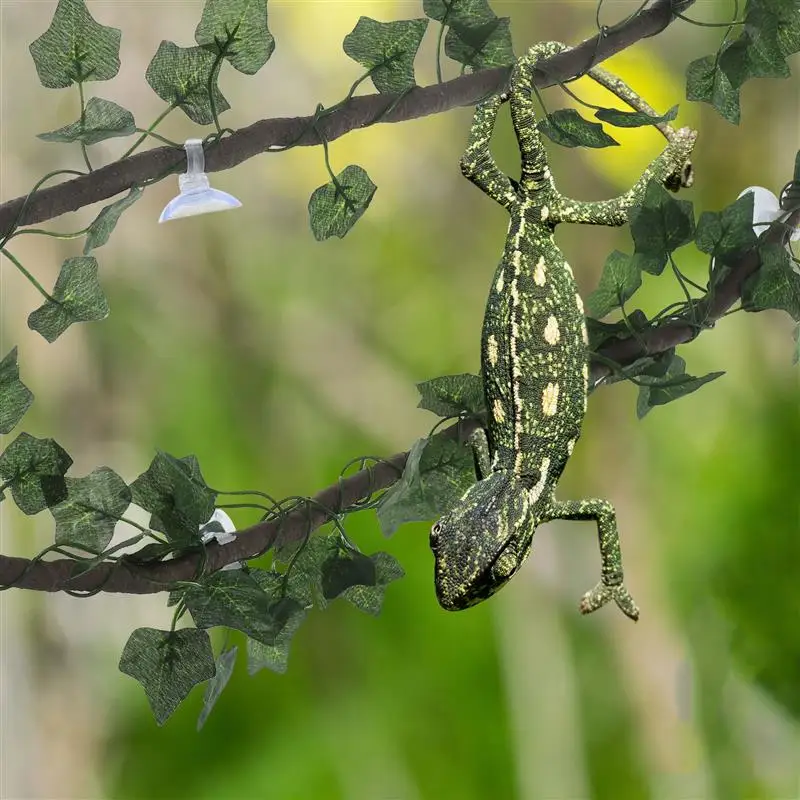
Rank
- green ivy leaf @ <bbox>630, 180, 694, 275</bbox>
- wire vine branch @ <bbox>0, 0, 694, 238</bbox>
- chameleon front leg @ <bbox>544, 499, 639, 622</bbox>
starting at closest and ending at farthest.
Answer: wire vine branch @ <bbox>0, 0, 694, 238</bbox>, green ivy leaf @ <bbox>630, 180, 694, 275</bbox>, chameleon front leg @ <bbox>544, 499, 639, 622</bbox>

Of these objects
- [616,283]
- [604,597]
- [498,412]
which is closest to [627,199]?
[616,283]

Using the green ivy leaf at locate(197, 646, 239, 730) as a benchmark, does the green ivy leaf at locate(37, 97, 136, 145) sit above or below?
above

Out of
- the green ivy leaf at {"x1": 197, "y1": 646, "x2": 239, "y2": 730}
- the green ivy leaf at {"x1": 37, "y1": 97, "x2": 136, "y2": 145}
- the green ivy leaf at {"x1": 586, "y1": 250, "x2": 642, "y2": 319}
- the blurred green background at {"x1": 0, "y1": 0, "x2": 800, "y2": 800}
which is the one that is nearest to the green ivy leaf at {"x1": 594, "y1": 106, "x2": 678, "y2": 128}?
the green ivy leaf at {"x1": 586, "y1": 250, "x2": 642, "y2": 319}

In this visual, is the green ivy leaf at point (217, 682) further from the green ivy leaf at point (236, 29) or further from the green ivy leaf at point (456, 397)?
the green ivy leaf at point (236, 29)

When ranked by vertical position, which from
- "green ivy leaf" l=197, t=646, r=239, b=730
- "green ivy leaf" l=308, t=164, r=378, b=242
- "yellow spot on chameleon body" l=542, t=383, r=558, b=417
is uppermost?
"green ivy leaf" l=308, t=164, r=378, b=242

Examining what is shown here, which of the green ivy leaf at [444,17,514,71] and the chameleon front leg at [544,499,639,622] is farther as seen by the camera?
the chameleon front leg at [544,499,639,622]

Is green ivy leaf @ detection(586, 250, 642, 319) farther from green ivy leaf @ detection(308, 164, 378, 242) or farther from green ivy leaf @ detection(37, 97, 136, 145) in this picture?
green ivy leaf @ detection(37, 97, 136, 145)
